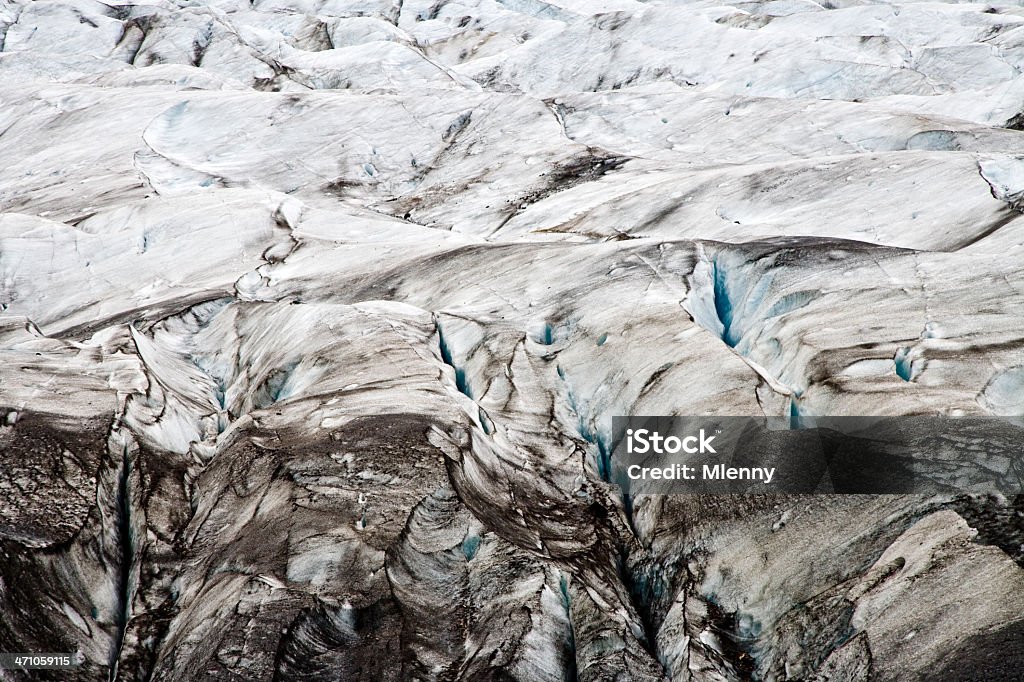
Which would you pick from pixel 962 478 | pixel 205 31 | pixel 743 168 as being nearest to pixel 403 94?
pixel 743 168

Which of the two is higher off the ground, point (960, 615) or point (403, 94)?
point (960, 615)

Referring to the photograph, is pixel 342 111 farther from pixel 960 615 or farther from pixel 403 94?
pixel 960 615

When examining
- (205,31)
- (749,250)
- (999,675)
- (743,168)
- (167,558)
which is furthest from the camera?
(205,31)

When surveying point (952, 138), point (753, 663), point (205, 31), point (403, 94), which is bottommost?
point (205, 31)

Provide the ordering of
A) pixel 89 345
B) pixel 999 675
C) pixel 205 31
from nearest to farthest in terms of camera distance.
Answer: pixel 999 675 < pixel 89 345 < pixel 205 31

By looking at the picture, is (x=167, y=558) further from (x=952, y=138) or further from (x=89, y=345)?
(x=952, y=138)

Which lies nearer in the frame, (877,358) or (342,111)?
(877,358)
